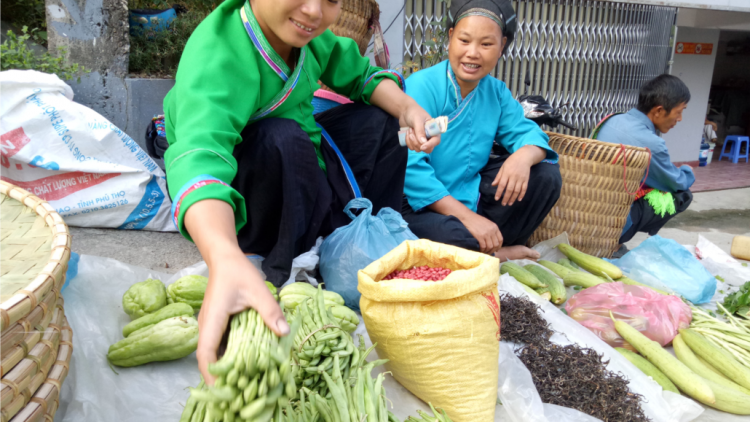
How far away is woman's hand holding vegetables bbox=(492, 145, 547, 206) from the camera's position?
2.72 meters

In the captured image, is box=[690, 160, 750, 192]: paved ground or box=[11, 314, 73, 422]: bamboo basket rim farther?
box=[690, 160, 750, 192]: paved ground

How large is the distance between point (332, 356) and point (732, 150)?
1127cm

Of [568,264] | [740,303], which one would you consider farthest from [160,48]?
[740,303]

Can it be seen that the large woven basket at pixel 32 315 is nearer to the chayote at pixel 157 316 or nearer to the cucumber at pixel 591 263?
the chayote at pixel 157 316

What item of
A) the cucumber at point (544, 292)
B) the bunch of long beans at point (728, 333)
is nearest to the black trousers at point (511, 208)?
the cucumber at point (544, 292)

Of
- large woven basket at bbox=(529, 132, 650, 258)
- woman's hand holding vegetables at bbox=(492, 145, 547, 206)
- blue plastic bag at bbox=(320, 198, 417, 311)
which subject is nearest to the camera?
blue plastic bag at bbox=(320, 198, 417, 311)

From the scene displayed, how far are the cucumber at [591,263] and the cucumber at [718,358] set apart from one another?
0.61 m

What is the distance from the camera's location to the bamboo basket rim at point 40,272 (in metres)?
1.05

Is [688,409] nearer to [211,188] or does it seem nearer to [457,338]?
[457,338]

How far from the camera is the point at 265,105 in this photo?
6.42 ft

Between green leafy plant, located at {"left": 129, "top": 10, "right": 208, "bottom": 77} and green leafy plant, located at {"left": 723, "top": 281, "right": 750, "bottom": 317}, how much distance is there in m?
3.85

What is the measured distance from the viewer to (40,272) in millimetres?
1230

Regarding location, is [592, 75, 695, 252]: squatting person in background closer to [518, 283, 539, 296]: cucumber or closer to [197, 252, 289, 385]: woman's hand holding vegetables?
[518, 283, 539, 296]: cucumber

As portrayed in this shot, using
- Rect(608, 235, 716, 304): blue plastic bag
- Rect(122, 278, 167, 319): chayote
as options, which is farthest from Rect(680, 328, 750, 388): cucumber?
Rect(122, 278, 167, 319): chayote
